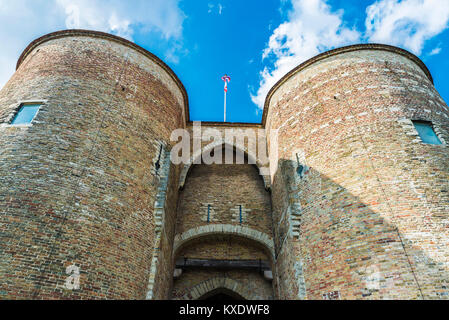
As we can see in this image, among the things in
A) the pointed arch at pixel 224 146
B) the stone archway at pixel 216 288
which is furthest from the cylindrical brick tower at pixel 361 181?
the stone archway at pixel 216 288

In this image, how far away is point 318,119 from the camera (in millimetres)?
9586

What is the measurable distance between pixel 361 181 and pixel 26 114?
371 inches

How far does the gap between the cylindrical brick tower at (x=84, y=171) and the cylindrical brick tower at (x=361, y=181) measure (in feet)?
13.8

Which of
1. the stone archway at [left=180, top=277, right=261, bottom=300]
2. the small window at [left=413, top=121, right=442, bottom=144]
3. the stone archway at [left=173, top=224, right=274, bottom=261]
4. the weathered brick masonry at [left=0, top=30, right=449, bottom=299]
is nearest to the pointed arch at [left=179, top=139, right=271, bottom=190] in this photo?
the weathered brick masonry at [left=0, top=30, right=449, bottom=299]

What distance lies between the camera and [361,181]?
25.4ft

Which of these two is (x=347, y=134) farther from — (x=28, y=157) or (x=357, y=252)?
(x=28, y=157)

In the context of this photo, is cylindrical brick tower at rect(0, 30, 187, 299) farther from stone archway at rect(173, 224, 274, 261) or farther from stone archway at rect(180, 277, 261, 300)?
stone archway at rect(180, 277, 261, 300)

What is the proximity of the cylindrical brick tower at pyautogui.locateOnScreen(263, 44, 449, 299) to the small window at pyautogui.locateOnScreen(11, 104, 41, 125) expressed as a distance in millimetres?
7832

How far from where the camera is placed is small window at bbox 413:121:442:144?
8203 millimetres

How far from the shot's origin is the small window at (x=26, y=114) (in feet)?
26.2

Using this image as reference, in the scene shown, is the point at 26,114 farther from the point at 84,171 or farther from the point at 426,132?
the point at 426,132

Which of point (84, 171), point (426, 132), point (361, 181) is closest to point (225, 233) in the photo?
point (361, 181)

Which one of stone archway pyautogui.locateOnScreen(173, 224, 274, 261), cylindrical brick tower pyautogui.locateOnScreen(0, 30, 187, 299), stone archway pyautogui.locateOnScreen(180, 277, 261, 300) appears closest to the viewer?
cylindrical brick tower pyautogui.locateOnScreen(0, 30, 187, 299)
